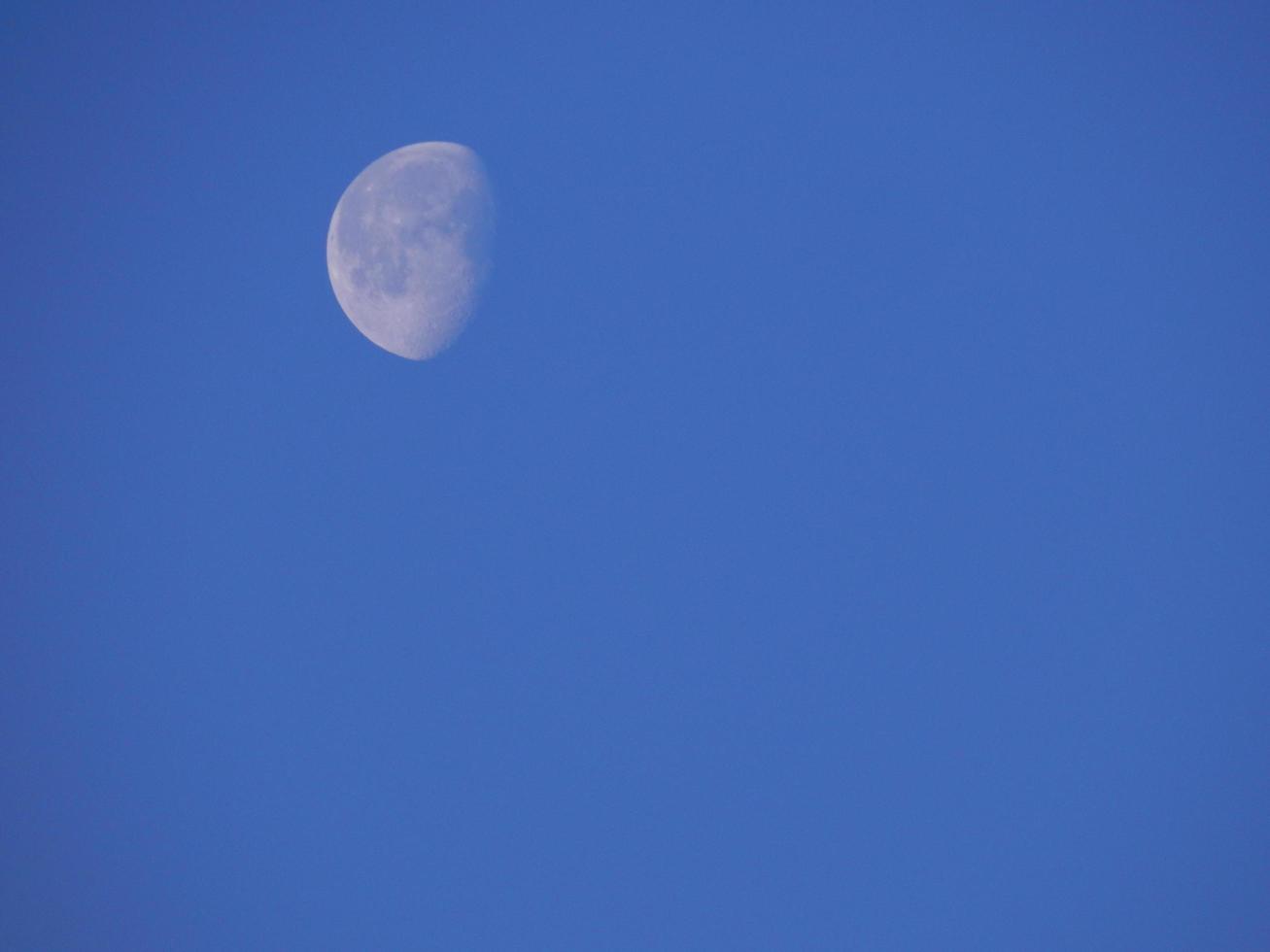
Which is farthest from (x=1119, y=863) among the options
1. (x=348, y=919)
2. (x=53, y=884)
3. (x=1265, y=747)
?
(x=53, y=884)

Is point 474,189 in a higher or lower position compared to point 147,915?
higher

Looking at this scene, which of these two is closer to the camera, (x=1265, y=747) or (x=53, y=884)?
(x=1265, y=747)

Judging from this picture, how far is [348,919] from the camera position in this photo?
20.4 ft

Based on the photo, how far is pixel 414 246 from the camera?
5371 mm

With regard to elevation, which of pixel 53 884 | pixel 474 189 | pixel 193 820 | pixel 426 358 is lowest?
pixel 53 884

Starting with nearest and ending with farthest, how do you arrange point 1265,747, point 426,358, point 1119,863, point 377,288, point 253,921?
Result: point 1265,747
point 1119,863
point 377,288
point 426,358
point 253,921

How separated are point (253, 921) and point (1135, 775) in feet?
24.5

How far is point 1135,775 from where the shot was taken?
5180 mm

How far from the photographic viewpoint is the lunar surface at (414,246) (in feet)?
17.7

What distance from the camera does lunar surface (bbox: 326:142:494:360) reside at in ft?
17.7

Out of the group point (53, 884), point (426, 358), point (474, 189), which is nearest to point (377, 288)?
point (426, 358)

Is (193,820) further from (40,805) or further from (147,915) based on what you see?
(40,805)

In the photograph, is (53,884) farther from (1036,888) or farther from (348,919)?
(1036,888)

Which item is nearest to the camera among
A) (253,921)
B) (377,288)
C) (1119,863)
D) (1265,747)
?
(1265,747)
